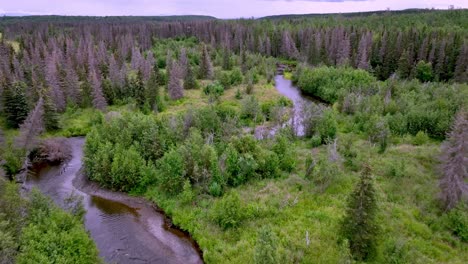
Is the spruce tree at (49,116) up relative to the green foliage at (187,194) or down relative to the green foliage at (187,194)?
up

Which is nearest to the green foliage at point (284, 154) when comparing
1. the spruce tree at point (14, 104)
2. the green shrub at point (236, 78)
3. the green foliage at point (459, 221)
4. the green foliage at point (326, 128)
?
the green foliage at point (326, 128)

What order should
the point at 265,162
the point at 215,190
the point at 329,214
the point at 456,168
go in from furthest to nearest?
the point at 265,162
the point at 215,190
the point at 329,214
the point at 456,168

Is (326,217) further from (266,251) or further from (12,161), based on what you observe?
(12,161)

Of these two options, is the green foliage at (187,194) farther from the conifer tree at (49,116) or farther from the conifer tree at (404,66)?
the conifer tree at (404,66)

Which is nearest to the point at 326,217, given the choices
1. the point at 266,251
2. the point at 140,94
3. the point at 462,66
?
the point at 266,251

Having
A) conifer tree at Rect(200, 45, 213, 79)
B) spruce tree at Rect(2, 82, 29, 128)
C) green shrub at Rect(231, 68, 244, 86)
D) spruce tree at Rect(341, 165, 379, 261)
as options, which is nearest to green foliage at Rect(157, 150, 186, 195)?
spruce tree at Rect(341, 165, 379, 261)

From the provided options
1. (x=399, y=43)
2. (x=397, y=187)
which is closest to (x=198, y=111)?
(x=397, y=187)
